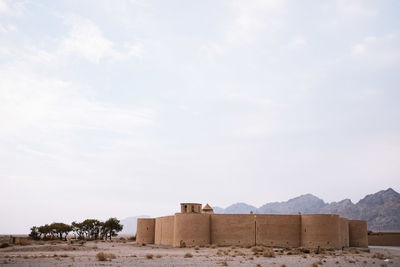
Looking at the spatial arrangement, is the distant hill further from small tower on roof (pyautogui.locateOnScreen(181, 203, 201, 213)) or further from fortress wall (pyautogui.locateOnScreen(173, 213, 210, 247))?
fortress wall (pyautogui.locateOnScreen(173, 213, 210, 247))

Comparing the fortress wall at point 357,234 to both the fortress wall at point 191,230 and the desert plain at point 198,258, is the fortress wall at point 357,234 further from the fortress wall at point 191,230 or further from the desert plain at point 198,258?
the fortress wall at point 191,230

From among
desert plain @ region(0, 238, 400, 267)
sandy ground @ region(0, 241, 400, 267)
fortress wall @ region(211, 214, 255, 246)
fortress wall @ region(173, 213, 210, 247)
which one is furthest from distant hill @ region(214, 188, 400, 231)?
sandy ground @ region(0, 241, 400, 267)

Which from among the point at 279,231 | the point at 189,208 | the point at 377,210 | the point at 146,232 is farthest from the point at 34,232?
the point at 377,210

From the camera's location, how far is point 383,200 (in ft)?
561

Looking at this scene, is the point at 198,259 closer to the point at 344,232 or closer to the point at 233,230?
the point at 233,230

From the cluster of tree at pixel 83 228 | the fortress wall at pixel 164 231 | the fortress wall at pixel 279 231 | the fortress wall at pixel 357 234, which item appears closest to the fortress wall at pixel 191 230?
the fortress wall at pixel 164 231

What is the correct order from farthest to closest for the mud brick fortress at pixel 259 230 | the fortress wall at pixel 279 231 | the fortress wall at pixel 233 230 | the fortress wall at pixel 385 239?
the fortress wall at pixel 385 239 < the fortress wall at pixel 233 230 < the fortress wall at pixel 279 231 < the mud brick fortress at pixel 259 230

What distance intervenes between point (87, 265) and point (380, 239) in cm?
4192

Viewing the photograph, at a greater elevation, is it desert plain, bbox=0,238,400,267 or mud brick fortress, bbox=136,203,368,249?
mud brick fortress, bbox=136,203,368,249

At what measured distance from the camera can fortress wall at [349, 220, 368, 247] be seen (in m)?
42.8

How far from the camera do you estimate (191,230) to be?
3734 cm

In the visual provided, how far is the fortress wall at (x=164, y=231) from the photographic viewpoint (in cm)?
4066

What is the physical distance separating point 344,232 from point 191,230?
15528 mm

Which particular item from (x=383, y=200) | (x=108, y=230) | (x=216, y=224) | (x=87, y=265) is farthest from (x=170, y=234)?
(x=383, y=200)
